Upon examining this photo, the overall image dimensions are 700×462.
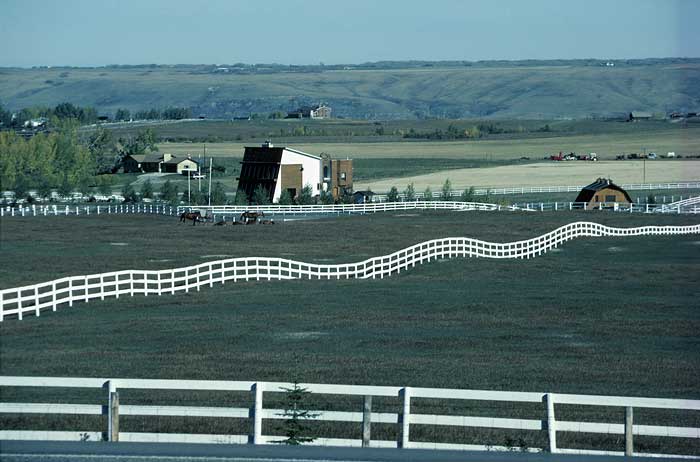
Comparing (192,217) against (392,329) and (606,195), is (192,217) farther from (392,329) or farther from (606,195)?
(392,329)

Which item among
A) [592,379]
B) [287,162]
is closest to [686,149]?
[287,162]

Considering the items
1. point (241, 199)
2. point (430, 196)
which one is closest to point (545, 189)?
point (430, 196)

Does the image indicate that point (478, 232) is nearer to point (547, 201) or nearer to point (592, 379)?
point (547, 201)

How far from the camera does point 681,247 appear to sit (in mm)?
62094

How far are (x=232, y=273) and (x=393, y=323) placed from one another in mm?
13610

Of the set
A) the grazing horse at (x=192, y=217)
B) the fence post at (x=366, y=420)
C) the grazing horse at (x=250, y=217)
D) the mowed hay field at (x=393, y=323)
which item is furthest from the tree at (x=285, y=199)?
the fence post at (x=366, y=420)

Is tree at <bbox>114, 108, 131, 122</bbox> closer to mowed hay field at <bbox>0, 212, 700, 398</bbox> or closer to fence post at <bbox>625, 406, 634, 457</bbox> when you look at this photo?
mowed hay field at <bbox>0, 212, 700, 398</bbox>

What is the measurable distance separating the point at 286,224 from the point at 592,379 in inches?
2182

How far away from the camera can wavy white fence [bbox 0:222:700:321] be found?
115 feet

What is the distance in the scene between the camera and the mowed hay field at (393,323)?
23.4m

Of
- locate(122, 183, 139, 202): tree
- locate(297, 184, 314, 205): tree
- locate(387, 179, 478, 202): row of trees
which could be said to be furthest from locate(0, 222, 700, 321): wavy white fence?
locate(122, 183, 139, 202): tree

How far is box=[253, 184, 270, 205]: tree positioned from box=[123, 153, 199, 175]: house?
20.0 meters

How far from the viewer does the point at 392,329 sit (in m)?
31.1

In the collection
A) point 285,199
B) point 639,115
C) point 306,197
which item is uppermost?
point 639,115
